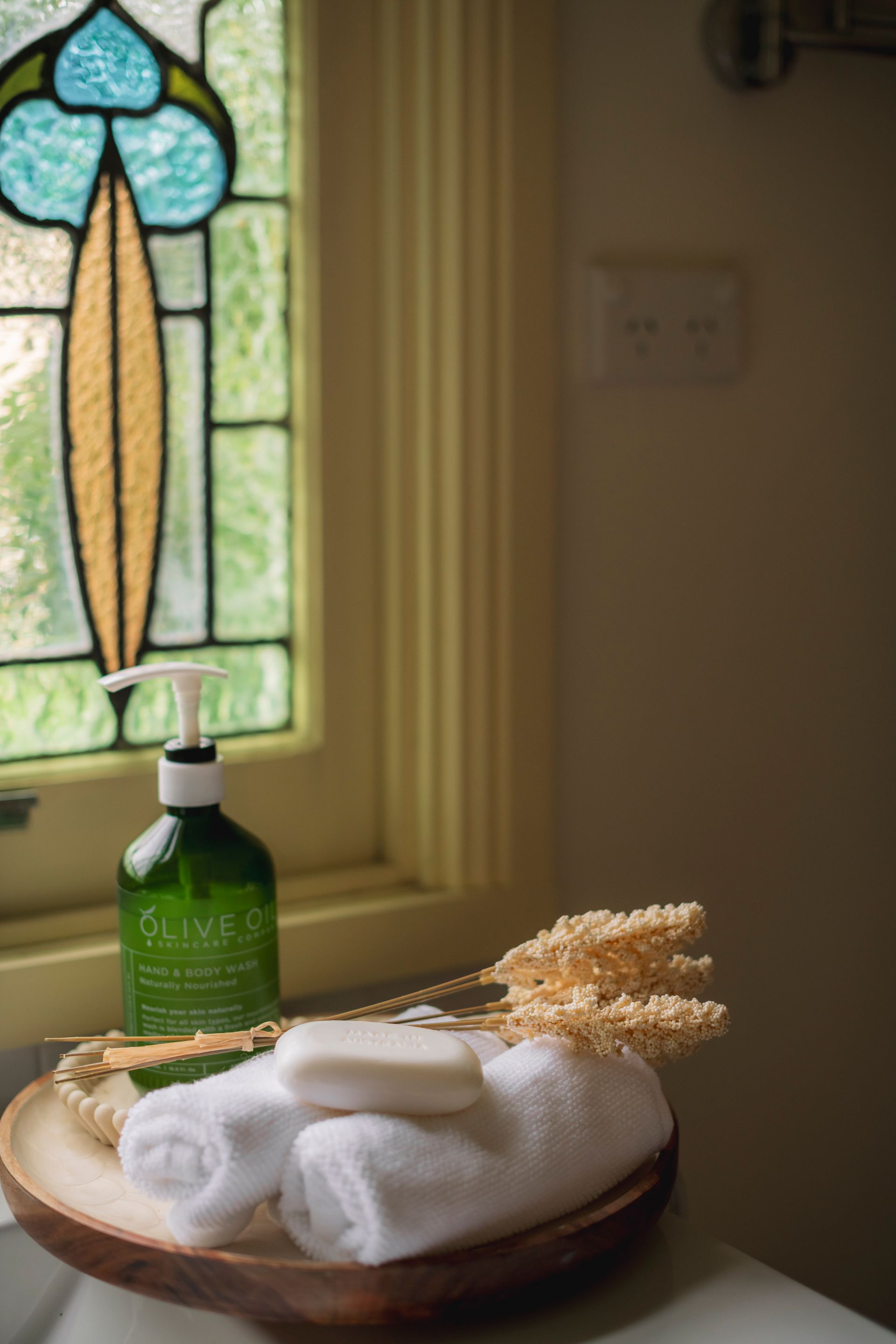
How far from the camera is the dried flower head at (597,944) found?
24.0 inches

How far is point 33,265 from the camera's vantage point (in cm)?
79

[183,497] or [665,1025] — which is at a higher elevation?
[183,497]

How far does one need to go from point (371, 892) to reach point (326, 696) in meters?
0.16

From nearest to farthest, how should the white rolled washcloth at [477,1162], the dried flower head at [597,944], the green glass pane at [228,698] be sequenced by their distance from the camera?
the white rolled washcloth at [477,1162] → the dried flower head at [597,944] → the green glass pane at [228,698]

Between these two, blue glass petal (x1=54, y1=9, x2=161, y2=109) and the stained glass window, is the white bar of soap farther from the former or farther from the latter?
blue glass petal (x1=54, y1=9, x2=161, y2=109)

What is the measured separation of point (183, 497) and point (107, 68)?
0.30m

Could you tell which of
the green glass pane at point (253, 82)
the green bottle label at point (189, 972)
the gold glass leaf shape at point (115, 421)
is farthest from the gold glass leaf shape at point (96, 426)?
the green bottle label at point (189, 972)

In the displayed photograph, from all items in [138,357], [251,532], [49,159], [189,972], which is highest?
[49,159]

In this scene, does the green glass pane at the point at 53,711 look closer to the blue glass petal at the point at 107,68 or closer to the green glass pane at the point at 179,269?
the green glass pane at the point at 179,269

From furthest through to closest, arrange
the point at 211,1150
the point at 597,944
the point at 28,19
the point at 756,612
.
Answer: the point at 756,612 → the point at 28,19 → the point at 597,944 → the point at 211,1150

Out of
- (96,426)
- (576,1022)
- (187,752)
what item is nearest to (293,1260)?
(576,1022)

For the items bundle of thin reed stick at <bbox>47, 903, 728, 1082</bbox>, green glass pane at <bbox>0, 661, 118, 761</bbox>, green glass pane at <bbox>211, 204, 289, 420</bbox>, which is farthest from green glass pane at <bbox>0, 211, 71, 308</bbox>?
bundle of thin reed stick at <bbox>47, 903, 728, 1082</bbox>

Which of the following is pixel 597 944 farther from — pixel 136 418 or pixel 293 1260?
pixel 136 418

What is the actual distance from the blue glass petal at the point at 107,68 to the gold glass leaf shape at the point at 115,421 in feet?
0.18
